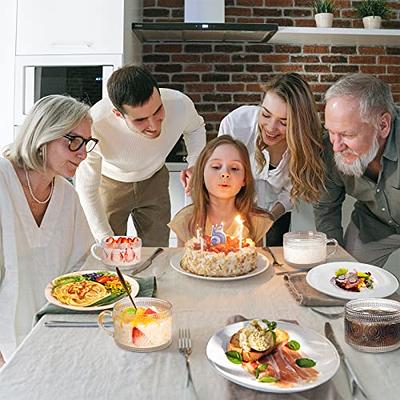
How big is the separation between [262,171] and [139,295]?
1220 mm

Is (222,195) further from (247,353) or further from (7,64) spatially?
(7,64)

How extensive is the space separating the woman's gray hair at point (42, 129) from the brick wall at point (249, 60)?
2122mm

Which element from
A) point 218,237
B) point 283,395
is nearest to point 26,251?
point 218,237

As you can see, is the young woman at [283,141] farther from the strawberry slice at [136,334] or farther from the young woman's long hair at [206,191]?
the strawberry slice at [136,334]

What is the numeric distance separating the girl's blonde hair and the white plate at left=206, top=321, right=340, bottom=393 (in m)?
1.12

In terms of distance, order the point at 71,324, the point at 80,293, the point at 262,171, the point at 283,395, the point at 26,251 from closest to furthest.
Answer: the point at 283,395 → the point at 71,324 → the point at 80,293 → the point at 26,251 → the point at 262,171

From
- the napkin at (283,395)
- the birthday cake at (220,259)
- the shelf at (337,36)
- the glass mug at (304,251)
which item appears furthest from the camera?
the shelf at (337,36)

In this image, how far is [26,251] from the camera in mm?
1699

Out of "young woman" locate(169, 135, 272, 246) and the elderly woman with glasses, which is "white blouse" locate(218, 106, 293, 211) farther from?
the elderly woman with glasses

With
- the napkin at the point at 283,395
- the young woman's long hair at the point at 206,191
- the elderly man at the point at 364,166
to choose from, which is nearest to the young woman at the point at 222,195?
the young woman's long hair at the point at 206,191

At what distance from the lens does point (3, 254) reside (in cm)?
166

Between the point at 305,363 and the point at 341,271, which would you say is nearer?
the point at 305,363

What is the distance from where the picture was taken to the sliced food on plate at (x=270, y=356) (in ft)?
2.90

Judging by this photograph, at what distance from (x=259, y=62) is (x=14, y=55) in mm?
1696
